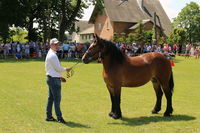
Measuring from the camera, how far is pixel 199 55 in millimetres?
40938

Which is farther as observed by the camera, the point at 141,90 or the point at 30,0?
the point at 30,0

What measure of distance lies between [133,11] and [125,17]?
3.88 meters

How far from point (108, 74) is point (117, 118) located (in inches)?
50.5

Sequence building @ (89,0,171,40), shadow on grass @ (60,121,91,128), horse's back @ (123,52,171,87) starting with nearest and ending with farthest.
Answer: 1. shadow on grass @ (60,121,91,128)
2. horse's back @ (123,52,171,87)
3. building @ (89,0,171,40)

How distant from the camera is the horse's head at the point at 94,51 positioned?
824 cm

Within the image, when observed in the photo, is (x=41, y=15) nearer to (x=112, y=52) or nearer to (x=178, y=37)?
(x=178, y=37)

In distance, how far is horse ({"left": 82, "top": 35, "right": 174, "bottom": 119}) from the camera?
832 centimetres

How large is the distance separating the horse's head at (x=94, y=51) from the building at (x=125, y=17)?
5484 cm

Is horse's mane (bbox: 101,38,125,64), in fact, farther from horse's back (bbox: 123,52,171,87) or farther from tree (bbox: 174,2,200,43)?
tree (bbox: 174,2,200,43)

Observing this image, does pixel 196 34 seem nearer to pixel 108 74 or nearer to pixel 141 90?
pixel 141 90

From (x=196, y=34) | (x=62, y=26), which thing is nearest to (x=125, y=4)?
(x=196, y=34)

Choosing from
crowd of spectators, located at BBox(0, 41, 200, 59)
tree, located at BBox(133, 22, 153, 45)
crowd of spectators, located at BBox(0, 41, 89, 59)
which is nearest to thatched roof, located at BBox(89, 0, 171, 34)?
tree, located at BBox(133, 22, 153, 45)

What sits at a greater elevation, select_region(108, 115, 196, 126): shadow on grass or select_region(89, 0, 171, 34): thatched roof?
select_region(89, 0, 171, 34): thatched roof

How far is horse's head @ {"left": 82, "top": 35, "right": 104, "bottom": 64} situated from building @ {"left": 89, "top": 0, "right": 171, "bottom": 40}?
180ft
